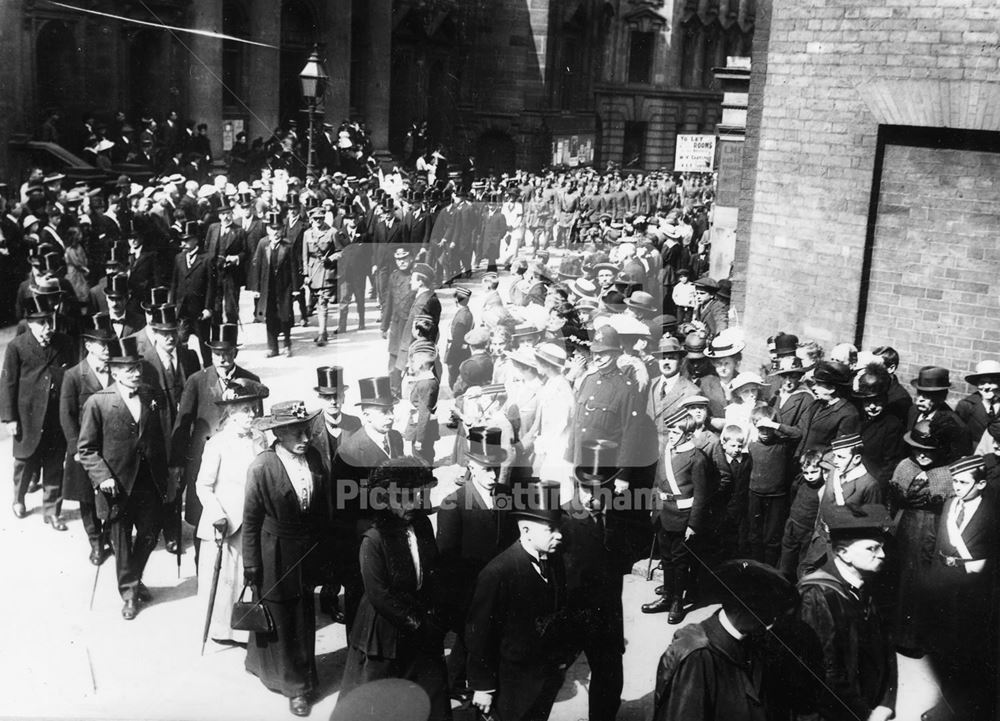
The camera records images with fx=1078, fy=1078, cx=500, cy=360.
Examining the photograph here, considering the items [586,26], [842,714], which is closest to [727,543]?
[842,714]

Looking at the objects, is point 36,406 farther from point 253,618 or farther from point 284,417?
point 253,618

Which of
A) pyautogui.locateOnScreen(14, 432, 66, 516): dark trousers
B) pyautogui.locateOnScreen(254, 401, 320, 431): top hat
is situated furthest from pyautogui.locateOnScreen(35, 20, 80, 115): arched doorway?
pyautogui.locateOnScreen(254, 401, 320, 431): top hat

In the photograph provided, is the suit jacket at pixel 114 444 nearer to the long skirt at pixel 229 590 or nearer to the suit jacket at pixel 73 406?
the suit jacket at pixel 73 406

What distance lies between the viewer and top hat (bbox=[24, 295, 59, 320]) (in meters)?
8.91

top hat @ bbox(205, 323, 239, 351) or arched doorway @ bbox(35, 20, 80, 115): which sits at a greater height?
arched doorway @ bbox(35, 20, 80, 115)

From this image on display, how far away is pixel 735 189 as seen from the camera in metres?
16.0

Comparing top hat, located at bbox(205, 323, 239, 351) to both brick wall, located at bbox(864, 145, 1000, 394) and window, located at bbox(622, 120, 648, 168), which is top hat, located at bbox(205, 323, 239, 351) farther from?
window, located at bbox(622, 120, 648, 168)

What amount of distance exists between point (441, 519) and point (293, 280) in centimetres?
919

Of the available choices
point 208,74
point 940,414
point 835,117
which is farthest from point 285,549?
point 208,74

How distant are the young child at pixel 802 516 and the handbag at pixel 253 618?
3.37 metres

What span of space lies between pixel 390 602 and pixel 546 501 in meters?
0.96

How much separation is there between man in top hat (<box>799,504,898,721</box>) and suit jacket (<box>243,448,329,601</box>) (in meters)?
2.90

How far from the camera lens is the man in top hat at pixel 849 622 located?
17.2ft

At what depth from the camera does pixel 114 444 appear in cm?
754
